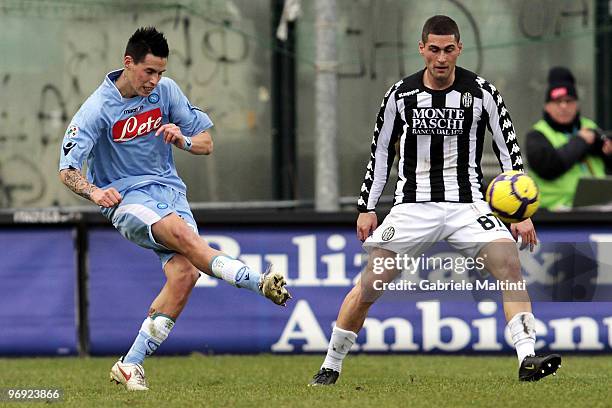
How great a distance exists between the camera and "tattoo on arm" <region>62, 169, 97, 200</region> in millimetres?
7922

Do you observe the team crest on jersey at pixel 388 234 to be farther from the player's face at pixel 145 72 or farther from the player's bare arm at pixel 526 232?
the player's face at pixel 145 72

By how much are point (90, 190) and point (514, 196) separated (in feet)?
8.26

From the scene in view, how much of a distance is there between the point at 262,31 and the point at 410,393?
247 inches

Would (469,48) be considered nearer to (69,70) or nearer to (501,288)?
(69,70)

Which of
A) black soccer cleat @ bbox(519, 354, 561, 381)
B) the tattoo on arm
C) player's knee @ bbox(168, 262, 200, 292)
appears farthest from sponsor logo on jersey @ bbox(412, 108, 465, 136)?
the tattoo on arm

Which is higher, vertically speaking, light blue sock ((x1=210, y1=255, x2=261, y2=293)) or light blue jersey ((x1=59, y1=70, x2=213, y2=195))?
light blue jersey ((x1=59, y1=70, x2=213, y2=195))

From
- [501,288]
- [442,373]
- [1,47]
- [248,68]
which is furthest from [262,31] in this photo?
[501,288]

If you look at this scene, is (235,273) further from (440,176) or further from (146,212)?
(440,176)

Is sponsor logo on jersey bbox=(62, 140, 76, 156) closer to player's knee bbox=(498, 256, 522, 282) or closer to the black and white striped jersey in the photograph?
the black and white striped jersey

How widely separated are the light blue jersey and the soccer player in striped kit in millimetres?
1276

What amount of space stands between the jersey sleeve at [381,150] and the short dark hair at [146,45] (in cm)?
139

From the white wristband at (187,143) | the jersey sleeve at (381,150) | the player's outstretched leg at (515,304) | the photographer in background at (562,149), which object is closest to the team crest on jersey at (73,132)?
the white wristband at (187,143)

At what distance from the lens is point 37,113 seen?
42.8 ft

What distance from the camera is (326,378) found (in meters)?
8.28
